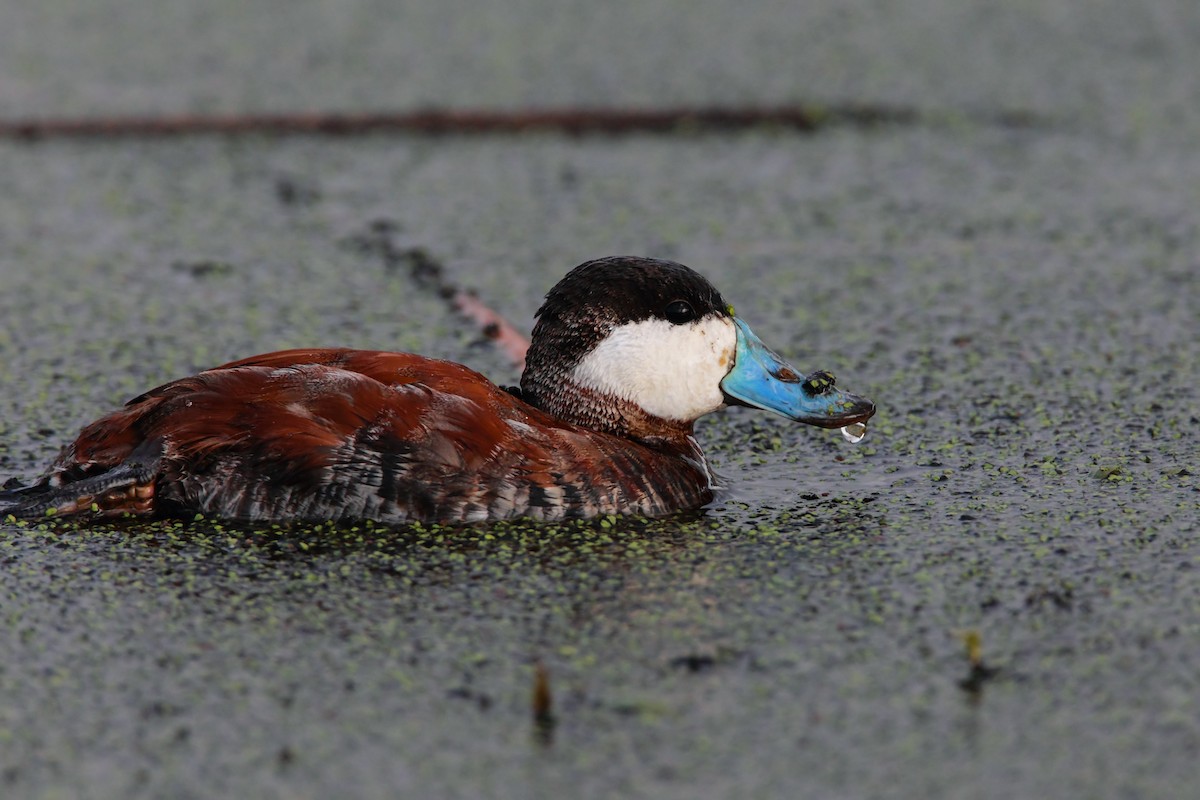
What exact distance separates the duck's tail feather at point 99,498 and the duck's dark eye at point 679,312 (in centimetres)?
131

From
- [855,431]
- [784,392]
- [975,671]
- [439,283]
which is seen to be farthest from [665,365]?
[439,283]

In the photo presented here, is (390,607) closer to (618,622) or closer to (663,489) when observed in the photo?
(618,622)

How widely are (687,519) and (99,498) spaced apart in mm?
1381

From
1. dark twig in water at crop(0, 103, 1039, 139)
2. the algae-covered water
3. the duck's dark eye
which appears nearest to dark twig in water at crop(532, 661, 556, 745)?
the algae-covered water

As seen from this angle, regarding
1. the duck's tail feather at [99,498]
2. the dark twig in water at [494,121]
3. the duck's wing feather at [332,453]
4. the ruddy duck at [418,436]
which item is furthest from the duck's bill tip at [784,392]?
the dark twig in water at [494,121]

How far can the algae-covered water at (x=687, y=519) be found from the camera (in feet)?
10.5

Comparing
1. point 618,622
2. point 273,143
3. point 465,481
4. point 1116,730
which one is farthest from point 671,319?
point 273,143

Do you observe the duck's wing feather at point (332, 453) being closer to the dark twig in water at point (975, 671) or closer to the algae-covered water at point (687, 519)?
the algae-covered water at point (687, 519)

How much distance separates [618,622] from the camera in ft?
12.3

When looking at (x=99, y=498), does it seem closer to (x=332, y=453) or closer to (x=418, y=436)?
(x=332, y=453)

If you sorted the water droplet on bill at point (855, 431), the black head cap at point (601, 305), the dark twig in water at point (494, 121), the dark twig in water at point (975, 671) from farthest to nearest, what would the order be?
the dark twig in water at point (494, 121) < the water droplet on bill at point (855, 431) < the black head cap at point (601, 305) < the dark twig in water at point (975, 671)

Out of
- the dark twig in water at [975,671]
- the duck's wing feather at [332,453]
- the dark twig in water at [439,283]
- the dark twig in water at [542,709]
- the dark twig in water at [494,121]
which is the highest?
the dark twig in water at [494,121]

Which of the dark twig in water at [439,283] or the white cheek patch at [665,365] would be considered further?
the dark twig in water at [439,283]

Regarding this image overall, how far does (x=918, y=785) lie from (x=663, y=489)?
4.99ft
